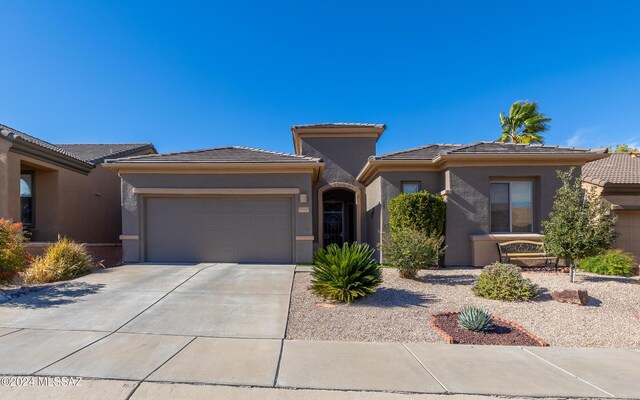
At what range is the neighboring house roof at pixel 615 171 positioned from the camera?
41.9 feet

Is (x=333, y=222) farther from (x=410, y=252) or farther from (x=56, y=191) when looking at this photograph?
(x=56, y=191)

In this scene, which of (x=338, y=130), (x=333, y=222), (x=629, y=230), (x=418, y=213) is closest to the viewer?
(x=418, y=213)

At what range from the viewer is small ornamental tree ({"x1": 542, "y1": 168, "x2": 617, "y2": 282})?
8344 millimetres

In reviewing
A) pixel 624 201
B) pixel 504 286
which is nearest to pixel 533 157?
pixel 624 201

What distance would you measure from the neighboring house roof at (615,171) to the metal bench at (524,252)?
4390 millimetres

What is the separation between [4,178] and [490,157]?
52.9 feet

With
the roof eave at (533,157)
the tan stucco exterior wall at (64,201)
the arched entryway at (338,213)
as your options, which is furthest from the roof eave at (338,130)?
the tan stucco exterior wall at (64,201)

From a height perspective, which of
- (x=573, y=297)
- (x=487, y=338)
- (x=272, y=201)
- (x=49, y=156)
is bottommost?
(x=487, y=338)

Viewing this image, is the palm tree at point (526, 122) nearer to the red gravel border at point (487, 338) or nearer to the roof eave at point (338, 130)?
the roof eave at point (338, 130)

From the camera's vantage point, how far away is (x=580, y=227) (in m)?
8.41

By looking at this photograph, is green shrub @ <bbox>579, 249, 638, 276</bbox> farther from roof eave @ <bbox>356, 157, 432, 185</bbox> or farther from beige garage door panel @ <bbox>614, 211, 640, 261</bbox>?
roof eave @ <bbox>356, 157, 432, 185</bbox>

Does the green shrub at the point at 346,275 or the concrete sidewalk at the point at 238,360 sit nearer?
the concrete sidewalk at the point at 238,360

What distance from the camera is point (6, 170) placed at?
10.9 metres

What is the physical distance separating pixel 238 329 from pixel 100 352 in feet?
6.57
